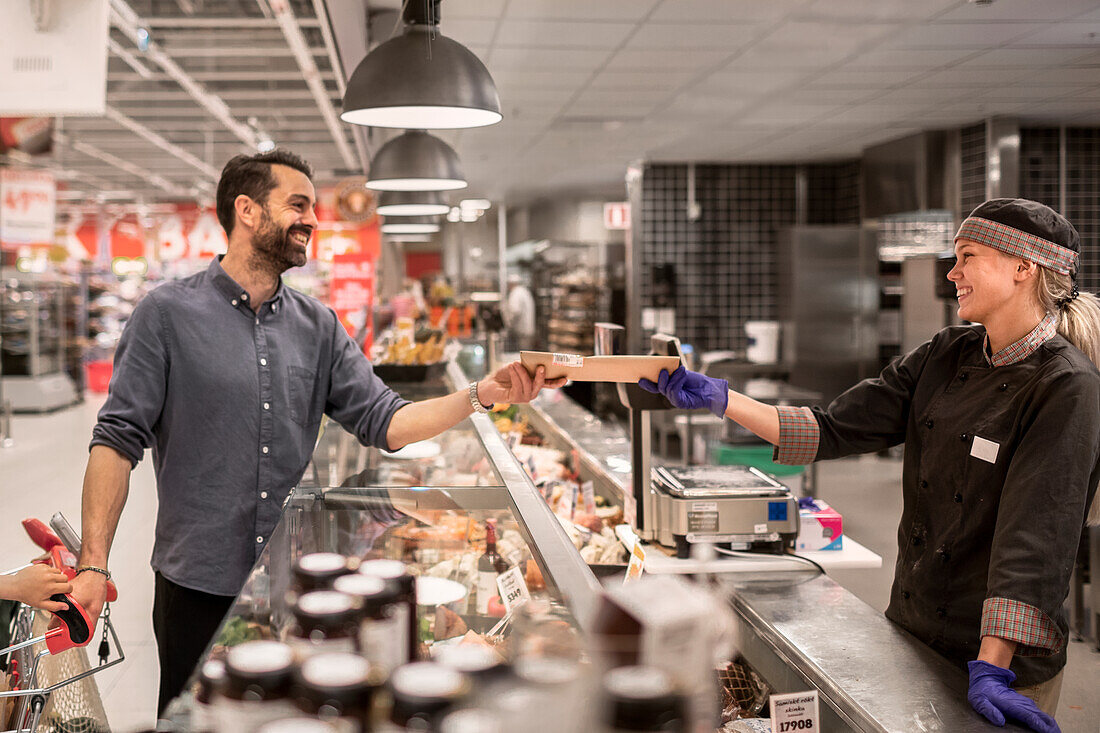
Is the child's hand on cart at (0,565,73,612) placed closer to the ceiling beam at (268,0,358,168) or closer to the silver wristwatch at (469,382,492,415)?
the silver wristwatch at (469,382,492,415)

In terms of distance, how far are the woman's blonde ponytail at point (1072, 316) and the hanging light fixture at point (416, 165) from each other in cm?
297

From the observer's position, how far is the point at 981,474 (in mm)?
2168

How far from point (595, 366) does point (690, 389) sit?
0.46 m

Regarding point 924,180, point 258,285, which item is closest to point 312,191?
point 258,285

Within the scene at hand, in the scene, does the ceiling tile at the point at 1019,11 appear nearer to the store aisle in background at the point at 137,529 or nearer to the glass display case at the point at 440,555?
the store aisle in background at the point at 137,529

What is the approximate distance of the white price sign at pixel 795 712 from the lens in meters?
2.04

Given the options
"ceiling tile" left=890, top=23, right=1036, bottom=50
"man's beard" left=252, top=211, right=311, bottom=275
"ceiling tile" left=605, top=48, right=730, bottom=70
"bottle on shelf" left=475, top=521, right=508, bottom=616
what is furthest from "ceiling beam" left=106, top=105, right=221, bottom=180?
"bottle on shelf" left=475, top=521, right=508, bottom=616

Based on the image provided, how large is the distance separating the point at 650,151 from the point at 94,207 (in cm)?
1636

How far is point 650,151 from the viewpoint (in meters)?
11.2

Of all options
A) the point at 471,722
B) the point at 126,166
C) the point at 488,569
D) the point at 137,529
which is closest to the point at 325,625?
the point at 471,722

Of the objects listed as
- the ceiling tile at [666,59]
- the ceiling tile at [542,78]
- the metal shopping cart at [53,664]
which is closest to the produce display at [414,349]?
the ceiling tile at [542,78]

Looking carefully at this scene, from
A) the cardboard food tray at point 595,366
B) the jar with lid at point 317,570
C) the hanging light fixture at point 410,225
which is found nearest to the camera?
the jar with lid at point 317,570

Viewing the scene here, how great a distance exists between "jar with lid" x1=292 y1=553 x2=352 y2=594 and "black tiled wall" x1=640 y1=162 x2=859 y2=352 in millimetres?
10749

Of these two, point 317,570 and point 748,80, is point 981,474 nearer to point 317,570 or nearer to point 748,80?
point 317,570
